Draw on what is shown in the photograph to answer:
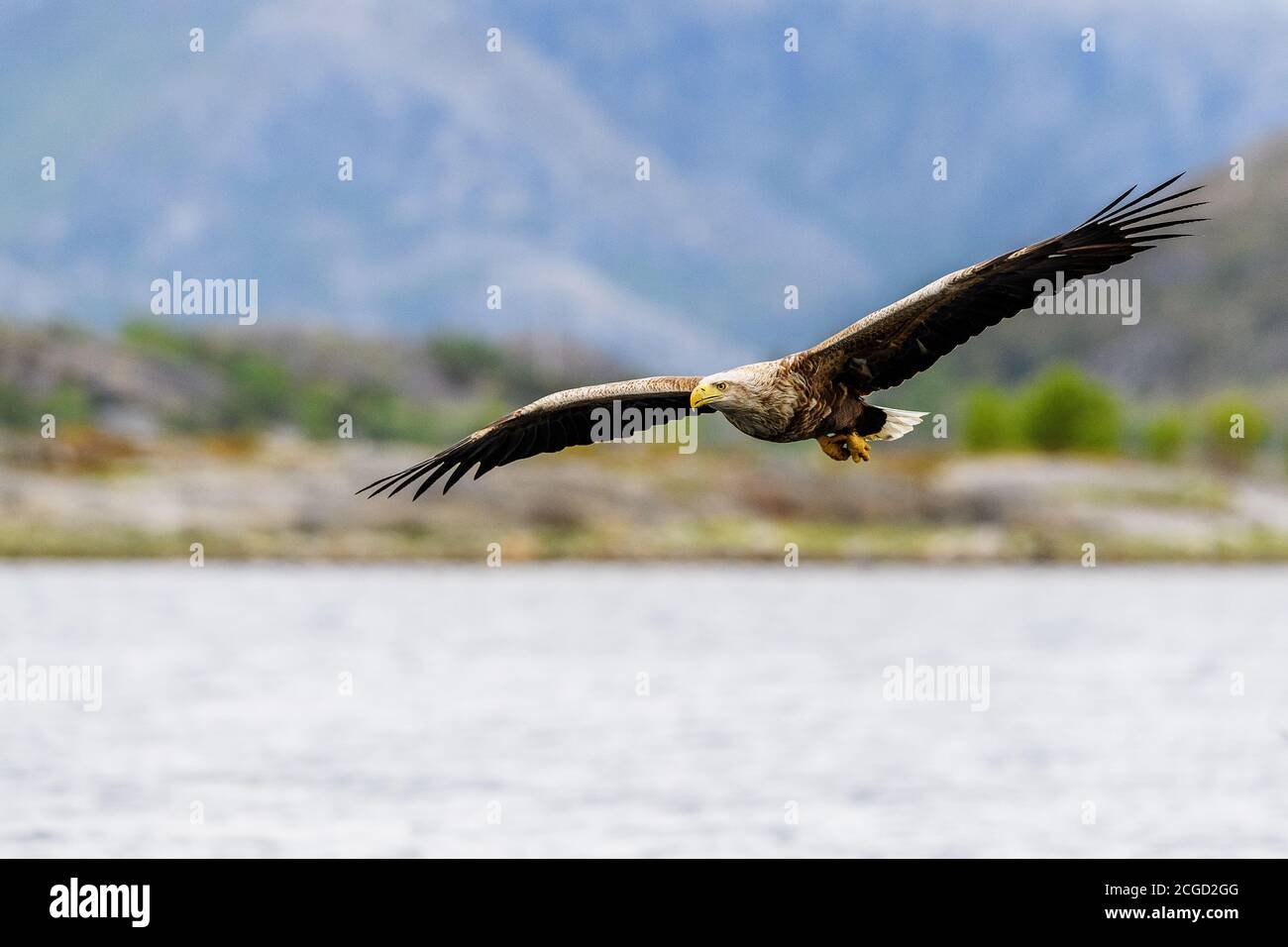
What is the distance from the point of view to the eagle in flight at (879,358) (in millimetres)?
10805

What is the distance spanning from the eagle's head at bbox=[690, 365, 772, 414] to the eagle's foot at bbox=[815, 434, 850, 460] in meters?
0.81

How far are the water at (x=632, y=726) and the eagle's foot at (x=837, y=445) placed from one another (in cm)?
1361

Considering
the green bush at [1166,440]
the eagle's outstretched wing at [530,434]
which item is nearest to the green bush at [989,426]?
the green bush at [1166,440]

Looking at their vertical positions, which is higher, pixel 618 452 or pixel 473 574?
pixel 618 452

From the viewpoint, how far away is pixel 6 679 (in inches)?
1786

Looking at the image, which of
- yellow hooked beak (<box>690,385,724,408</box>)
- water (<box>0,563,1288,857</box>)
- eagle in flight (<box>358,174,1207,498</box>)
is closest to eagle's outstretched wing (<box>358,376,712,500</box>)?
eagle in flight (<box>358,174,1207,498</box>)

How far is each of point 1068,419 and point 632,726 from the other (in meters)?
76.1

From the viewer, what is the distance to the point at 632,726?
38.5 m

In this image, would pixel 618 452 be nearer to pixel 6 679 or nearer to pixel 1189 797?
pixel 6 679

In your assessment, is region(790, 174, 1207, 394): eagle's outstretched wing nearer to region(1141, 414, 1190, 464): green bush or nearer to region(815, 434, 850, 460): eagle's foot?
region(815, 434, 850, 460): eagle's foot

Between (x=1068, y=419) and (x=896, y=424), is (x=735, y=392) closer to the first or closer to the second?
(x=896, y=424)

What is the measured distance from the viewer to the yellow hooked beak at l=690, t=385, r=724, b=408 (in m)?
10.7
